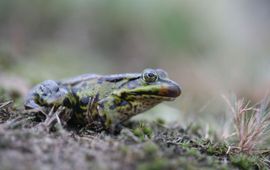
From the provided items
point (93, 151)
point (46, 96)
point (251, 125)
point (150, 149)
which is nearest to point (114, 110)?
point (46, 96)

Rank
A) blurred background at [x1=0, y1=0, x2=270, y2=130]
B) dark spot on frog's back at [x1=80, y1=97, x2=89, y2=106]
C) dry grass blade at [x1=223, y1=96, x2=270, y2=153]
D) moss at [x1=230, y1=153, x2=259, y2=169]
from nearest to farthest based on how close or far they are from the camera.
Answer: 1. moss at [x1=230, y1=153, x2=259, y2=169]
2. dry grass blade at [x1=223, y1=96, x2=270, y2=153]
3. dark spot on frog's back at [x1=80, y1=97, x2=89, y2=106]
4. blurred background at [x1=0, y1=0, x2=270, y2=130]

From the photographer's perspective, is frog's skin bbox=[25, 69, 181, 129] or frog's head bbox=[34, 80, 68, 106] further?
frog's head bbox=[34, 80, 68, 106]

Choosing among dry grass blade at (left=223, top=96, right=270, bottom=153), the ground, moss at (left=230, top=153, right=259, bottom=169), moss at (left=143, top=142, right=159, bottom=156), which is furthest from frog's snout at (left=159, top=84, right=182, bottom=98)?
moss at (left=143, top=142, right=159, bottom=156)

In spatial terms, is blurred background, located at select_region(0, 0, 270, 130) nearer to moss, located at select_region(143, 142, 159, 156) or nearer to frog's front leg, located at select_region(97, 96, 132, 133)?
frog's front leg, located at select_region(97, 96, 132, 133)

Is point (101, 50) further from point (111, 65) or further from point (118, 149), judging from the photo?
point (118, 149)

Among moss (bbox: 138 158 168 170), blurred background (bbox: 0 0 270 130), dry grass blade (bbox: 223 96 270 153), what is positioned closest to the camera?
moss (bbox: 138 158 168 170)

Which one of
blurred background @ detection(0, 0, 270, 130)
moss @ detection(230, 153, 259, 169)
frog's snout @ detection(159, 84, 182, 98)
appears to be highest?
blurred background @ detection(0, 0, 270, 130)

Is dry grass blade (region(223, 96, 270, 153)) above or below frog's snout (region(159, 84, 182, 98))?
below

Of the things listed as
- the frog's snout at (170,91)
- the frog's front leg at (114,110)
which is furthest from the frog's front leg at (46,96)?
the frog's snout at (170,91)

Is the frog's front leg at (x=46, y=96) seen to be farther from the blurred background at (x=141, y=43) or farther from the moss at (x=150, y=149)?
the blurred background at (x=141, y=43)
